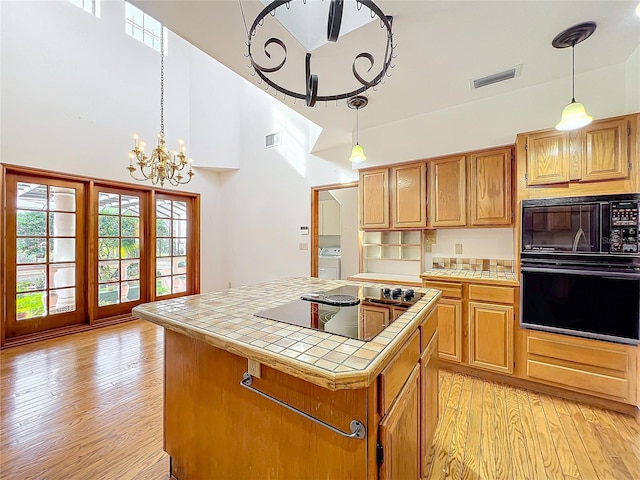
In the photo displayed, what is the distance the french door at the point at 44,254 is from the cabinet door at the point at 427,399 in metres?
4.54

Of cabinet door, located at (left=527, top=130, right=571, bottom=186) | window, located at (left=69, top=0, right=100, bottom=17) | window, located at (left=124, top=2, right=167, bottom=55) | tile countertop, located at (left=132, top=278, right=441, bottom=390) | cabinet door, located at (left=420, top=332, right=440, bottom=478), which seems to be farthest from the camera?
window, located at (left=124, top=2, right=167, bottom=55)

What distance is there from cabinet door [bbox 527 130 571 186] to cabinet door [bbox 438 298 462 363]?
1285mm

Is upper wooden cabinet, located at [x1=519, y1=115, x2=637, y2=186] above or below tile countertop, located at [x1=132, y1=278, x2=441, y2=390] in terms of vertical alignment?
above

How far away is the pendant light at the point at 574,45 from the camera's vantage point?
5.82ft

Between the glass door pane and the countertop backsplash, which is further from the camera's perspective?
the glass door pane

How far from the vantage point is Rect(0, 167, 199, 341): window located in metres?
3.33

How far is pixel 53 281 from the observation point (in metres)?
3.62

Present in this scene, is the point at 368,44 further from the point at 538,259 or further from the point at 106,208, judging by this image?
the point at 106,208

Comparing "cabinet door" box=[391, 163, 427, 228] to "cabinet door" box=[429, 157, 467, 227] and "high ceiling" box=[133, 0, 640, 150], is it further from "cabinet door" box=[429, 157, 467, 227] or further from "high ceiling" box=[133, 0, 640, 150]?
"high ceiling" box=[133, 0, 640, 150]

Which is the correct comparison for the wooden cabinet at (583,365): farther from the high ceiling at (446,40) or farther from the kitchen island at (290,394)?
the high ceiling at (446,40)

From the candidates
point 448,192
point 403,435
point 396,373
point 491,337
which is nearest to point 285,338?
point 396,373

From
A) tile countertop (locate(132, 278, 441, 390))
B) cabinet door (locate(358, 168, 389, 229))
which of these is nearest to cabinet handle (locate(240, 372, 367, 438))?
tile countertop (locate(132, 278, 441, 390))

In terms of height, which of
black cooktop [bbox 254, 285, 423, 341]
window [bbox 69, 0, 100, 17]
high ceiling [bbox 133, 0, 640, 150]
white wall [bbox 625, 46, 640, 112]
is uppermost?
window [bbox 69, 0, 100, 17]

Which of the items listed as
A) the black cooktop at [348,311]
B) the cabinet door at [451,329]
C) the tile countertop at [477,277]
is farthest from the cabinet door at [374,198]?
the black cooktop at [348,311]
